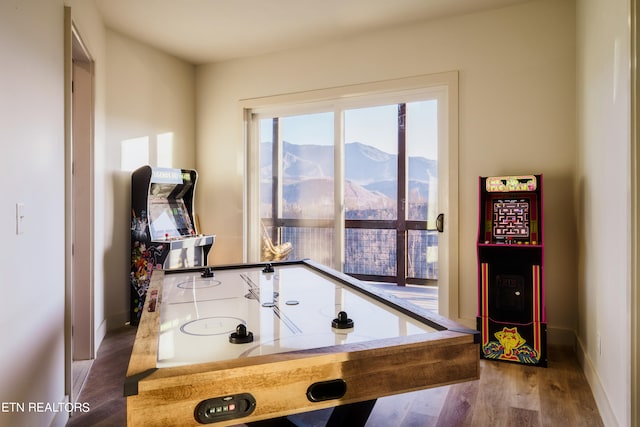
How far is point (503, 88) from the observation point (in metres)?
3.43

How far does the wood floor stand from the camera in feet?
7.26

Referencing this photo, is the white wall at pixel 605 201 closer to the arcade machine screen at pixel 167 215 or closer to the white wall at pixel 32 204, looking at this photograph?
the white wall at pixel 32 204

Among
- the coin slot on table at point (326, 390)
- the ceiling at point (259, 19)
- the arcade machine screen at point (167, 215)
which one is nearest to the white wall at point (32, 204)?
the coin slot on table at point (326, 390)

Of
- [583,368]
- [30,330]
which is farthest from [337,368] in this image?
[583,368]

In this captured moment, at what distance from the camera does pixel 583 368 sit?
282 cm

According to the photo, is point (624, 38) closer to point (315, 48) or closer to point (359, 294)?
point (359, 294)

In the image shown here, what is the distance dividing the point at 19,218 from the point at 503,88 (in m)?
3.36

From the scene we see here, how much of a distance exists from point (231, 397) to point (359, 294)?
102cm

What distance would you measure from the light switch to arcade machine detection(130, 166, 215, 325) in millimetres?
2000

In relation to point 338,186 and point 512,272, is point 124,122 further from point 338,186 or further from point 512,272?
point 512,272

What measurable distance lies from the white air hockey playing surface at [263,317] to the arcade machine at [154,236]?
59.2 inches

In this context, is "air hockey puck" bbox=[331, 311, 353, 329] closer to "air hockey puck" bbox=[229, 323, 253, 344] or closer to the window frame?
"air hockey puck" bbox=[229, 323, 253, 344]

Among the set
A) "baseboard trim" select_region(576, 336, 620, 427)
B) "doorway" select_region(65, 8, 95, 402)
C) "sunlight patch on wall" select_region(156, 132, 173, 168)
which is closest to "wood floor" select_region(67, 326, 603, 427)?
"baseboard trim" select_region(576, 336, 620, 427)

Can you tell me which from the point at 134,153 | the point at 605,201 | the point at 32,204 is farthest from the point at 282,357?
the point at 134,153
